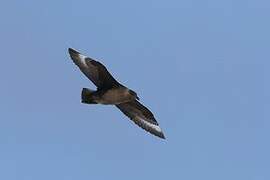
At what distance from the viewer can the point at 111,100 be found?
15.4 m

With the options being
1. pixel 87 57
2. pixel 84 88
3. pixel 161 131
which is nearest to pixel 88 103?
pixel 84 88

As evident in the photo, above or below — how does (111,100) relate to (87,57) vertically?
below

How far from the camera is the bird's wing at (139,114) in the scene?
55.5ft

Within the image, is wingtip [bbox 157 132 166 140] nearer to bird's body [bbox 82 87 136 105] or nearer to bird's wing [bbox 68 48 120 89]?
bird's body [bbox 82 87 136 105]

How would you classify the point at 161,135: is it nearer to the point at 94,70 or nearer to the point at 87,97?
the point at 94,70

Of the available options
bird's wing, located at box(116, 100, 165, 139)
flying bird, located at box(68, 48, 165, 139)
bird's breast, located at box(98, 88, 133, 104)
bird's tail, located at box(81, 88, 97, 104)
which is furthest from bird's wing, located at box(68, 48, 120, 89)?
bird's wing, located at box(116, 100, 165, 139)

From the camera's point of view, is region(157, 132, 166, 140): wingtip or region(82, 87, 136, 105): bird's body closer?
region(82, 87, 136, 105): bird's body

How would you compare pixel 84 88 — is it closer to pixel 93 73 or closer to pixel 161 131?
pixel 93 73

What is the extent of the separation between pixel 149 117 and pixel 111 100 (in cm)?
187

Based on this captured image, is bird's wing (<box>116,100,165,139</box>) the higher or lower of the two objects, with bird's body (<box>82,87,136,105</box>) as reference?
higher

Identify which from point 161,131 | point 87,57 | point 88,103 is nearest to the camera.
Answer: point 88,103

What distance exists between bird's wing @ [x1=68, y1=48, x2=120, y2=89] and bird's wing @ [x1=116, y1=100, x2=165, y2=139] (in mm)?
1243

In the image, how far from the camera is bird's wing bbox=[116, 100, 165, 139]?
16.9m

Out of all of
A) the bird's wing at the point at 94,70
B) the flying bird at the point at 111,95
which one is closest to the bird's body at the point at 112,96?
the flying bird at the point at 111,95
